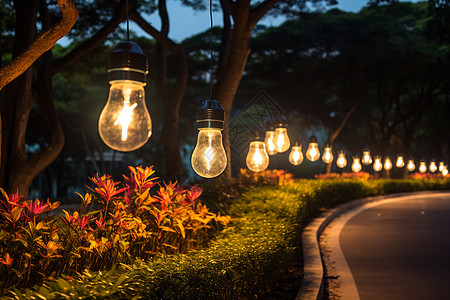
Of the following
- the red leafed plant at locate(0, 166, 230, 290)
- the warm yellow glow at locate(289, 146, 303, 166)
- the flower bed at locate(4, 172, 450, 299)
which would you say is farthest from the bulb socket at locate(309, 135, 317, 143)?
the red leafed plant at locate(0, 166, 230, 290)

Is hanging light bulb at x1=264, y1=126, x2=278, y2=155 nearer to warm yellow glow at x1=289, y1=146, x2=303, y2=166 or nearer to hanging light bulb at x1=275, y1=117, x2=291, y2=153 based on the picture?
hanging light bulb at x1=275, y1=117, x2=291, y2=153

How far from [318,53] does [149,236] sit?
24.2 meters

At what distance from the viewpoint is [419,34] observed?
92.1 feet

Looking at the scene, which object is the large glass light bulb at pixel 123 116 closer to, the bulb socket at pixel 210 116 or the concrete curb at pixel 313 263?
the bulb socket at pixel 210 116

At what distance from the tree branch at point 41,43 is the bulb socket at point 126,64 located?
166 centimetres

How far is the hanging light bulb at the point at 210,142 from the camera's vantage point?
434 centimetres

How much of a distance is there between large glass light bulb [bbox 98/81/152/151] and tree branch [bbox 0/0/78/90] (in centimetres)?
174

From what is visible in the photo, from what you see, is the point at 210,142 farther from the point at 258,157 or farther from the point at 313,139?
the point at 313,139

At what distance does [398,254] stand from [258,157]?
3.71 m

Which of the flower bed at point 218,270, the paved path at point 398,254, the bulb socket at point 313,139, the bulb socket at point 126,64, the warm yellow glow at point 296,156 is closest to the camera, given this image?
the flower bed at point 218,270

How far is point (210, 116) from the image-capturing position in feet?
14.2

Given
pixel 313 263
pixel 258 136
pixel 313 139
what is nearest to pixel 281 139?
pixel 258 136

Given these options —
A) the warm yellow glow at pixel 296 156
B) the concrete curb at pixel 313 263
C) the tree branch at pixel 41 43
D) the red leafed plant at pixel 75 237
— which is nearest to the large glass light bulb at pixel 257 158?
the concrete curb at pixel 313 263

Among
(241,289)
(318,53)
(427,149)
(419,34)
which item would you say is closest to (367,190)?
(318,53)
